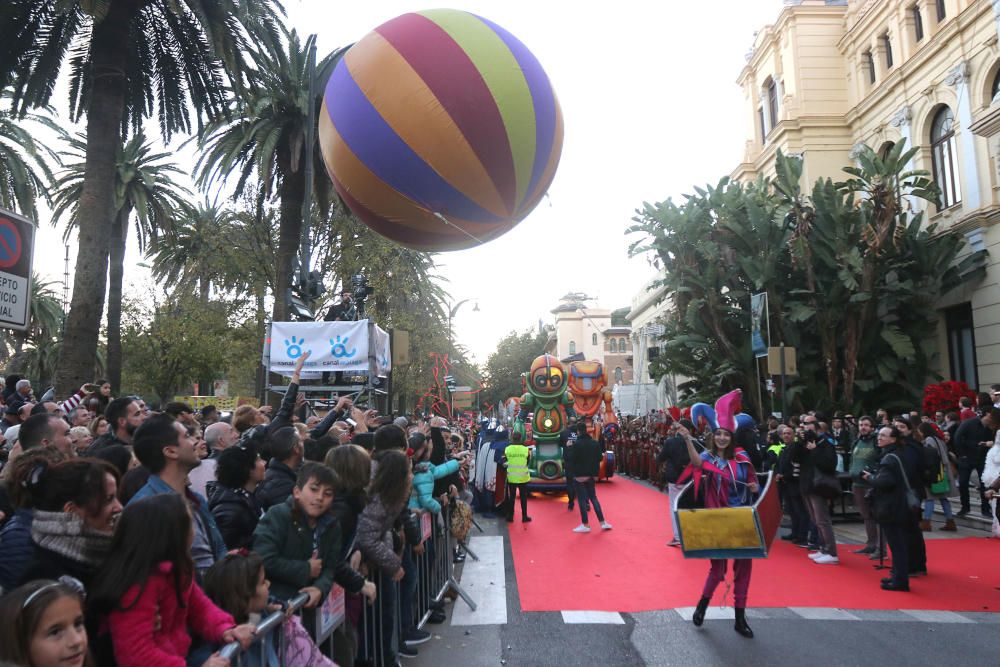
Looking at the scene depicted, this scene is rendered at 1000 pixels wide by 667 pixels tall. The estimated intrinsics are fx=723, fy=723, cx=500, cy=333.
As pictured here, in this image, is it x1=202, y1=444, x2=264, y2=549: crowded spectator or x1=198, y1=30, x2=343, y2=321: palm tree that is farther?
x1=198, y1=30, x2=343, y2=321: palm tree

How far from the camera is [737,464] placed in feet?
22.6

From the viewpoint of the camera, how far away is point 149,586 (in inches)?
97.6

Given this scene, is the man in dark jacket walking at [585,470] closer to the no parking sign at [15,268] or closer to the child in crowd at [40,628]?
the no parking sign at [15,268]

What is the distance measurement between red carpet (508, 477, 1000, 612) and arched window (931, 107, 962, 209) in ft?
48.8

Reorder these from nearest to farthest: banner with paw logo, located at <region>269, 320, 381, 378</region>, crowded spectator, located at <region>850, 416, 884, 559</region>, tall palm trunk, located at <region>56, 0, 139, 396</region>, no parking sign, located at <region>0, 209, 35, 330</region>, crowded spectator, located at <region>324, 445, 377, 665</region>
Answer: crowded spectator, located at <region>324, 445, 377, 665</region> → no parking sign, located at <region>0, 209, 35, 330</region> → banner with paw logo, located at <region>269, 320, 381, 378</region> → crowded spectator, located at <region>850, 416, 884, 559</region> → tall palm trunk, located at <region>56, 0, 139, 396</region>

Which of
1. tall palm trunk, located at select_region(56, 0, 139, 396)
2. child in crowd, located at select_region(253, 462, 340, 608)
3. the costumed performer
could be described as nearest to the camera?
child in crowd, located at select_region(253, 462, 340, 608)

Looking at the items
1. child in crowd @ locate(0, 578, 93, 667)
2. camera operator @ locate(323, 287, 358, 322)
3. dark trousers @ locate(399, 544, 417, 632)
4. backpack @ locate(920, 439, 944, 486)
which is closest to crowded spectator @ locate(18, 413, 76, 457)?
child in crowd @ locate(0, 578, 93, 667)

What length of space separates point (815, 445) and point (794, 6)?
25610 millimetres

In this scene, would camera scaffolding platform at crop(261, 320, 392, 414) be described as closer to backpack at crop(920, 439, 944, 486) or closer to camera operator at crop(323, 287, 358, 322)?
camera operator at crop(323, 287, 358, 322)

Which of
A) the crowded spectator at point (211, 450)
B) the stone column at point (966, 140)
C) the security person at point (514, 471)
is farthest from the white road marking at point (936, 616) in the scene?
the stone column at point (966, 140)

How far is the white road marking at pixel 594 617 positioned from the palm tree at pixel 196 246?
20.2 m

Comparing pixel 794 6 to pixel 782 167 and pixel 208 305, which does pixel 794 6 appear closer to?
pixel 782 167

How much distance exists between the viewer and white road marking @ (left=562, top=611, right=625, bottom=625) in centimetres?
659

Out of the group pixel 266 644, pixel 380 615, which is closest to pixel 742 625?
→ pixel 380 615
